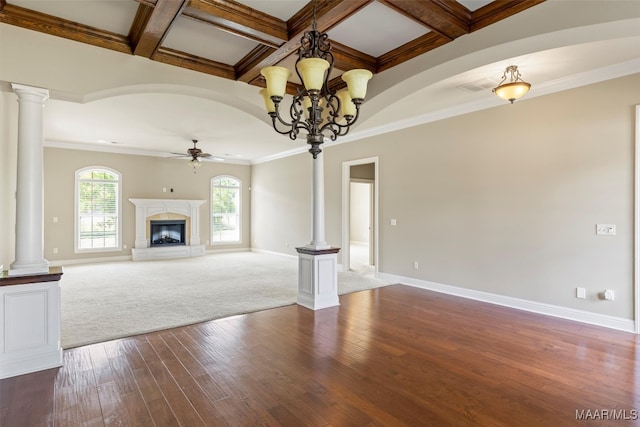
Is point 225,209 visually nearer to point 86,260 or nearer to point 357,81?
point 86,260

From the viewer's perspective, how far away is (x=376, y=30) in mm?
3238

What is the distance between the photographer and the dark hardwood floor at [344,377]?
2131mm

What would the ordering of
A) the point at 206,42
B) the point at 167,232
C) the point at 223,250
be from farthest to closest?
the point at 223,250, the point at 167,232, the point at 206,42

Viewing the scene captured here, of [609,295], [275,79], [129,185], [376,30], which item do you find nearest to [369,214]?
[609,295]

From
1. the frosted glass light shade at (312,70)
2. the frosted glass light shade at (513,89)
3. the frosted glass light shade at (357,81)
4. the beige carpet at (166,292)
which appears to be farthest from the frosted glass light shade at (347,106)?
the beige carpet at (166,292)

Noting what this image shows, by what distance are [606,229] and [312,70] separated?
3820 mm

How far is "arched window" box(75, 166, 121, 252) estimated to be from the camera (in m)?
8.24

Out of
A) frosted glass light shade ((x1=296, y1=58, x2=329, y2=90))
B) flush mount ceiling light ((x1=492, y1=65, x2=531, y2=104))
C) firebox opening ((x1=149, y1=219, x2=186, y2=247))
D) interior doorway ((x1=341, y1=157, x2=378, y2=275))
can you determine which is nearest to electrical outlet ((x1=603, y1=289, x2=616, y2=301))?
flush mount ceiling light ((x1=492, y1=65, x2=531, y2=104))

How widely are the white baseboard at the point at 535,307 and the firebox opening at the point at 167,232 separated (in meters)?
Answer: 6.86

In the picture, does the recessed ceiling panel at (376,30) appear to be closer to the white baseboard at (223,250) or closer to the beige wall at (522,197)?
the beige wall at (522,197)

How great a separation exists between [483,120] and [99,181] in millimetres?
8888

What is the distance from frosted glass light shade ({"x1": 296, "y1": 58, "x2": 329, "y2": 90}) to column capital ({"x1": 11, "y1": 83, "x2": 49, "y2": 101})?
2.43m

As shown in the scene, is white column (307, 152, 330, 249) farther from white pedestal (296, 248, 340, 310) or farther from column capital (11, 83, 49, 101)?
column capital (11, 83, 49, 101)

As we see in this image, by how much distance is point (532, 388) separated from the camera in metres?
2.46
